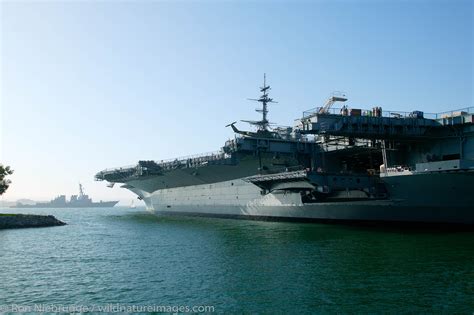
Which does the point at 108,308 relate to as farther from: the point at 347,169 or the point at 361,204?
the point at 347,169

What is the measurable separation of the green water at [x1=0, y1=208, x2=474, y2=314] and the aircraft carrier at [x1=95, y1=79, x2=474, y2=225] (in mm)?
2973

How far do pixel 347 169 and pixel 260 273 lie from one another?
22661 millimetres

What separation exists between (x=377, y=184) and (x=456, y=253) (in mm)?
11265

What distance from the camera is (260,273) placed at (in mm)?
13664

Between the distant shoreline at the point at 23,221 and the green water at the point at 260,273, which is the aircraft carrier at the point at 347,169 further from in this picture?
the distant shoreline at the point at 23,221

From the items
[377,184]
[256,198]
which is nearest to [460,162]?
[377,184]

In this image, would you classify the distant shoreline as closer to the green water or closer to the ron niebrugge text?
the green water

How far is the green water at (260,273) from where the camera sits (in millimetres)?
10461

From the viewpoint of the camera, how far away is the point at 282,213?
1287 inches

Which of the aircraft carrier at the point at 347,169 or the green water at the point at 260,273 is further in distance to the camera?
the aircraft carrier at the point at 347,169

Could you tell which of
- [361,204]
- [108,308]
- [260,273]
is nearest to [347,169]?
[361,204]

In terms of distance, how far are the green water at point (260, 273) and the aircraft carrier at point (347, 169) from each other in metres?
2.97

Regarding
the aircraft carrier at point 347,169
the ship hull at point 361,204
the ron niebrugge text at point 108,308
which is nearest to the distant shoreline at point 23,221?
the aircraft carrier at point 347,169

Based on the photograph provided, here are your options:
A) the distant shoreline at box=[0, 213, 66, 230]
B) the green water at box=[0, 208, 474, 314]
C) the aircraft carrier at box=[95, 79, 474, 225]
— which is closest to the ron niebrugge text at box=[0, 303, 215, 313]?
the green water at box=[0, 208, 474, 314]
